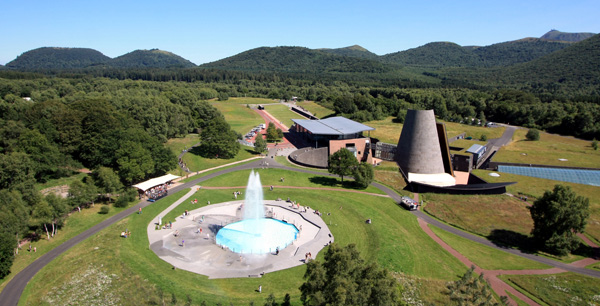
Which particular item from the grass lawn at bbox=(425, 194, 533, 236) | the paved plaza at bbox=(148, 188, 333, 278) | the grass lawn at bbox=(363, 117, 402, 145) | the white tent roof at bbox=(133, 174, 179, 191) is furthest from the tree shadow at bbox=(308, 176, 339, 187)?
the grass lawn at bbox=(363, 117, 402, 145)

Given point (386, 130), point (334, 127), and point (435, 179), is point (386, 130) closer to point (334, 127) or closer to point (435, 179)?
point (334, 127)

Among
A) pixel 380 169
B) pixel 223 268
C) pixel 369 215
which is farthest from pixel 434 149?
pixel 223 268

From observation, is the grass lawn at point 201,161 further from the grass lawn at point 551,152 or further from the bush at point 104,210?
the grass lawn at point 551,152

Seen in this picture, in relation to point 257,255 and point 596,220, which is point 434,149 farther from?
point 257,255

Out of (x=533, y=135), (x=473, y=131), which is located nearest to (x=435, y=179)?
(x=473, y=131)

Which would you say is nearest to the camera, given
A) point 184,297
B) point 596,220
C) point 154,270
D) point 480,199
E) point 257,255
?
point 184,297
